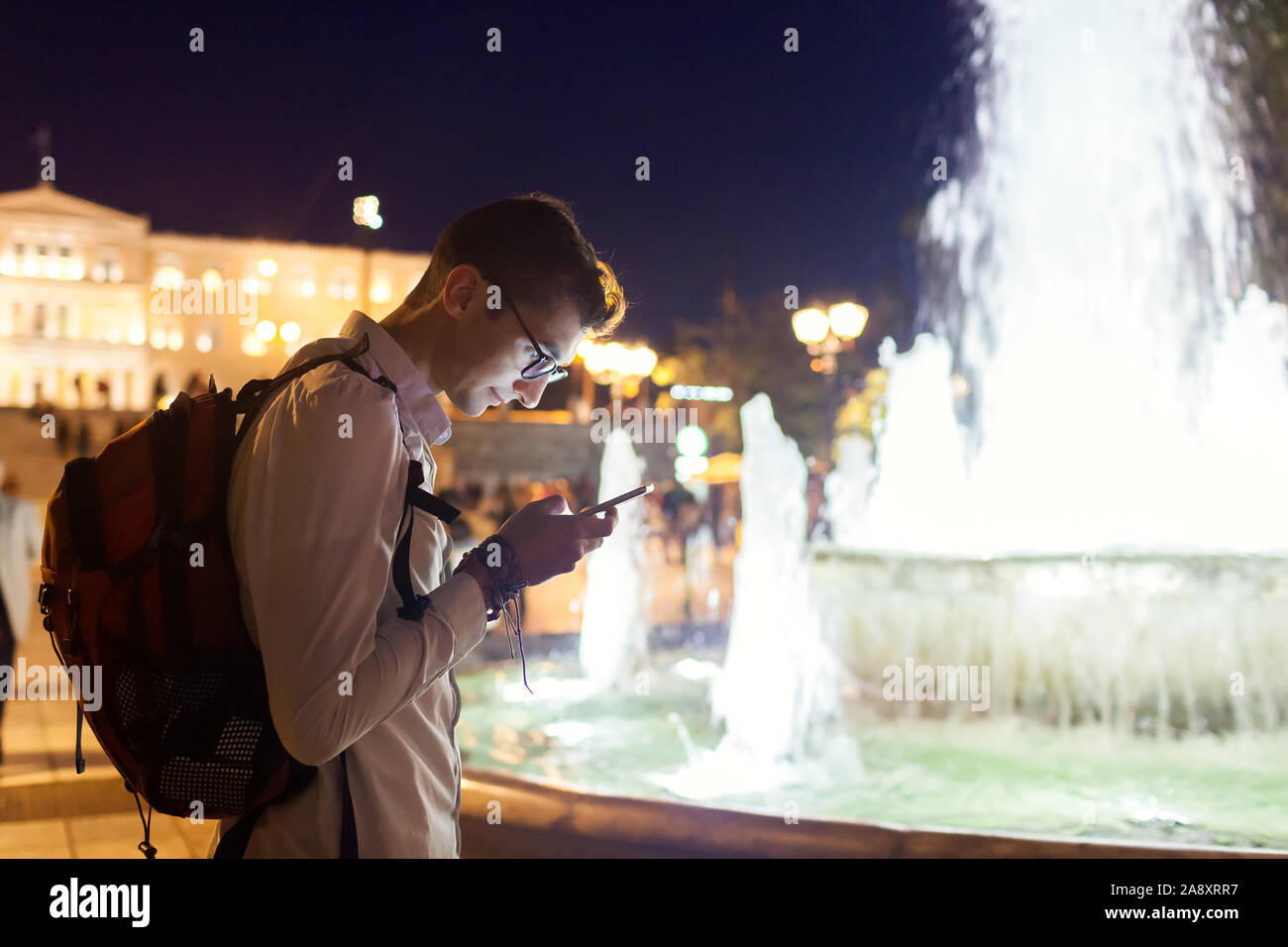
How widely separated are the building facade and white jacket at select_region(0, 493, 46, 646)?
46956 mm

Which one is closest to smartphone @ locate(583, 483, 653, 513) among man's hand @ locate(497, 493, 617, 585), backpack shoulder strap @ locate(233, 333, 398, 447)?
man's hand @ locate(497, 493, 617, 585)

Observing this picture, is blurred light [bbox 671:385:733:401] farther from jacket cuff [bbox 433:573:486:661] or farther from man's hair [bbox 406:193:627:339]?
jacket cuff [bbox 433:573:486:661]

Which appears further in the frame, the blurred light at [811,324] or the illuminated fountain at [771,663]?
the blurred light at [811,324]

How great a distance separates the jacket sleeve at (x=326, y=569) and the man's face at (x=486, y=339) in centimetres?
28

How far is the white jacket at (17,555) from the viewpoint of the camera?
5.55 m

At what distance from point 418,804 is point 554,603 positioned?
1273cm

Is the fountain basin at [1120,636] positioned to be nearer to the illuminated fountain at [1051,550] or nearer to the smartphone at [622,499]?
the illuminated fountain at [1051,550]

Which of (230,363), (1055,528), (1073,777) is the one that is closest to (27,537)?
(1073,777)

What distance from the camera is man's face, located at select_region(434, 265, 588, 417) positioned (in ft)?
5.09

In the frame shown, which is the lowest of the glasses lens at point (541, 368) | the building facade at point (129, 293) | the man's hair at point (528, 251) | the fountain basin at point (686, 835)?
the fountain basin at point (686, 835)

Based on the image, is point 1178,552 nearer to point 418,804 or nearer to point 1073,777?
point 1073,777

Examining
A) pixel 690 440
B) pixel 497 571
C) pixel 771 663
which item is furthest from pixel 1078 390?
pixel 497 571

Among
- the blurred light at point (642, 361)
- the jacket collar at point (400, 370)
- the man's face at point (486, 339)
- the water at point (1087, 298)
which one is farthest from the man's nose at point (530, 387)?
the blurred light at point (642, 361)

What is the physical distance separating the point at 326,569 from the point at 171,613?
237 mm
